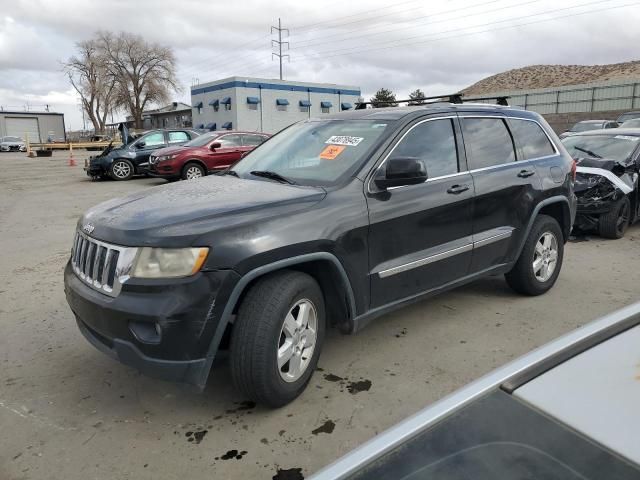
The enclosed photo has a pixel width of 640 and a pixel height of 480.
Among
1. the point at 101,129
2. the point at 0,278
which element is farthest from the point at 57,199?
the point at 101,129

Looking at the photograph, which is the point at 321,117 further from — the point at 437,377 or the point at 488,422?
the point at 488,422

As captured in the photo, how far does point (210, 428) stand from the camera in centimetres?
289

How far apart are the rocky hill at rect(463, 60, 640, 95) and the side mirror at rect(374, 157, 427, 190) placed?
68.9 metres

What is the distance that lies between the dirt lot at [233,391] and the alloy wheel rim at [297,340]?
9.4 inches

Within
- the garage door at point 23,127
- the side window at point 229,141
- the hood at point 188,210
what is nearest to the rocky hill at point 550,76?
the side window at point 229,141

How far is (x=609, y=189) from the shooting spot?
714cm

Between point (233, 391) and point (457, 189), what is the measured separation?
2165 mm

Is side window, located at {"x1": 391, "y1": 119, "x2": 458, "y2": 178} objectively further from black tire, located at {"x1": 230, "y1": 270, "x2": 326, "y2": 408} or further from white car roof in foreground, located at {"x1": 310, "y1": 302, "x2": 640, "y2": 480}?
white car roof in foreground, located at {"x1": 310, "y1": 302, "x2": 640, "y2": 480}

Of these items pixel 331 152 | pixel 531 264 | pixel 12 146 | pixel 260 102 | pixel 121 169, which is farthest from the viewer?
pixel 12 146

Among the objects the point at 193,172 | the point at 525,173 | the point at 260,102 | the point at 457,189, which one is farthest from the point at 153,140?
the point at 260,102

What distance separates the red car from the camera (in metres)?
13.5

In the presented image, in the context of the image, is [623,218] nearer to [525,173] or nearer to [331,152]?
[525,173]

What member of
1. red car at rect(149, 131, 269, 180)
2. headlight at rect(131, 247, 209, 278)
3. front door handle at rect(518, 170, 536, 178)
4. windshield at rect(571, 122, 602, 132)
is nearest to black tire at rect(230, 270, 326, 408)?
headlight at rect(131, 247, 209, 278)

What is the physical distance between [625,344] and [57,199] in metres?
12.9
